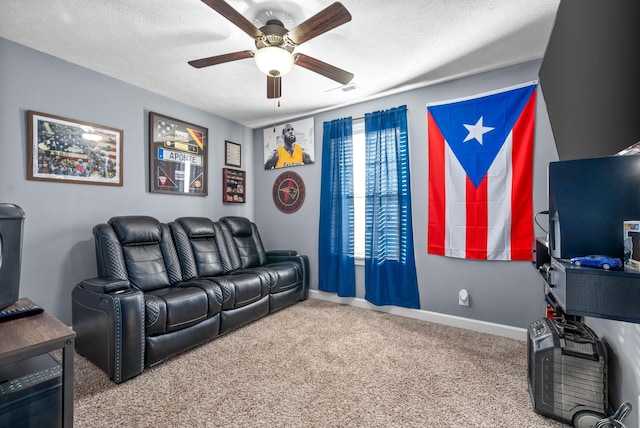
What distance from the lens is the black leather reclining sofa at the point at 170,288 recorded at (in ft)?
6.39

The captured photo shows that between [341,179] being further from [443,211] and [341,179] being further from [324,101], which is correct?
[443,211]

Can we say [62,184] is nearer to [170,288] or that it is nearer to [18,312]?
[170,288]

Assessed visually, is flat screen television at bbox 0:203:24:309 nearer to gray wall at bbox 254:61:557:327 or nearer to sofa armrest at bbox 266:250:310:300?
sofa armrest at bbox 266:250:310:300

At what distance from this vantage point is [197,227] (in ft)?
10.6

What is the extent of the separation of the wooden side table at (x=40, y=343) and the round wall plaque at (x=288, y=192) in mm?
2973

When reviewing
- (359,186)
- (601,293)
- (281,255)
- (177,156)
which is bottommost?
(281,255)

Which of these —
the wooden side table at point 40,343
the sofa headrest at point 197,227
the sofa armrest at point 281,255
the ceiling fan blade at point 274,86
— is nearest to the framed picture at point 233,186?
the sofa headrest at point 197,227

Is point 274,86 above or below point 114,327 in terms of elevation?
above

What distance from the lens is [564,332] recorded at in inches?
65.2

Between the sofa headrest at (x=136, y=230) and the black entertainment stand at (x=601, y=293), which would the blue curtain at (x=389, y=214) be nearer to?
the black entertainment stand at (x=601, y=293)

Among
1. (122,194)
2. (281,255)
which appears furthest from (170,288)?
(281,255)

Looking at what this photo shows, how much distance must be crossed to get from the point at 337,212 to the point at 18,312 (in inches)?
113

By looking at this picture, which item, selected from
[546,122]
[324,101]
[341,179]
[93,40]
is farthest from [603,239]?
[93,40]

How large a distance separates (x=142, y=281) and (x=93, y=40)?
2028 millimetres
